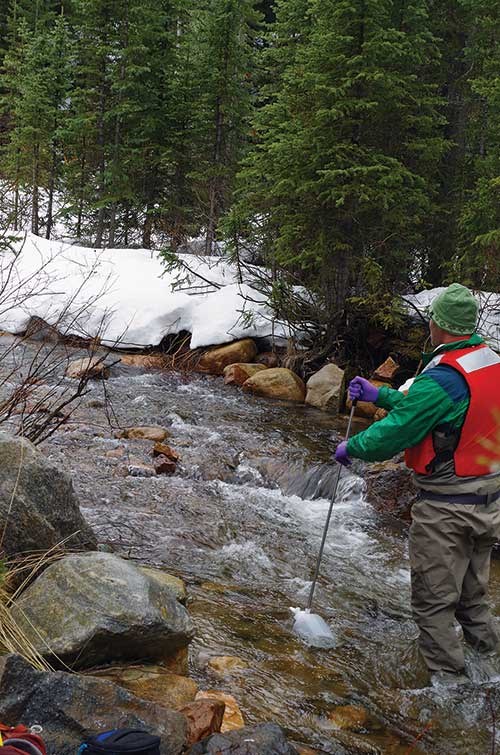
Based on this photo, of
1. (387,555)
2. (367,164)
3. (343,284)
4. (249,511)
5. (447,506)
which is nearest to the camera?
(447,506)

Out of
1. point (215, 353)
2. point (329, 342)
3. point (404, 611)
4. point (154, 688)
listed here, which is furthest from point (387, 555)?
point (215, 353)

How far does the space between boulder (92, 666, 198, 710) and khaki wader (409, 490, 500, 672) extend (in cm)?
142

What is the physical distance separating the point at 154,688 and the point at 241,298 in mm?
11717

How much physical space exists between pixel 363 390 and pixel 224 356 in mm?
9441

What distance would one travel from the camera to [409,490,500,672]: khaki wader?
379cm

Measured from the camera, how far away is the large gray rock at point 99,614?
3.24 meters

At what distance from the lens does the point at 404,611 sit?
496 centimetres

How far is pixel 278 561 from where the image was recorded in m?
5.68

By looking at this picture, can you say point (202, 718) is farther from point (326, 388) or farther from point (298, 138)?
point (298, 138)

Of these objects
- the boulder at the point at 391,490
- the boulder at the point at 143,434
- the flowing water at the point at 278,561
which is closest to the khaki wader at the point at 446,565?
the flowing water at the point at 278,561

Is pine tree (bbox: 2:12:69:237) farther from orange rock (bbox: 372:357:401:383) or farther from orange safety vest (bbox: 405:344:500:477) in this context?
orange safety vest (bbox: 405:344:500:477)

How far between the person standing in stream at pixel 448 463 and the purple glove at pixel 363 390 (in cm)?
36

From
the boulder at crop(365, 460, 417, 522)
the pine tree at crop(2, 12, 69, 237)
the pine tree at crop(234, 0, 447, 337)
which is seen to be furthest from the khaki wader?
the pine tree at crop(2, 12, 69, 237)

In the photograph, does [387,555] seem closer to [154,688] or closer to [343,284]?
[154,688]
